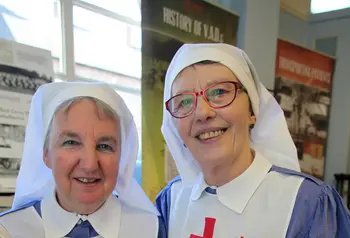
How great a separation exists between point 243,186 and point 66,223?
22.3 inches

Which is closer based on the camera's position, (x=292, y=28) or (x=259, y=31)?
(x=259, y=31)

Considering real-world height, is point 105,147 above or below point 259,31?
below

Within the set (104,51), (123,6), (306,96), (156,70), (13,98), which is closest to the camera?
(13,98)

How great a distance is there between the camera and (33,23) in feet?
8.58

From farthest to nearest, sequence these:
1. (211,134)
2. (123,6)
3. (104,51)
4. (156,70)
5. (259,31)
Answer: (259,31)
(123,6)
(104,51)
(156,70)
(211,134)

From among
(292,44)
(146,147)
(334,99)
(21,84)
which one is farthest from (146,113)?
(334,99)

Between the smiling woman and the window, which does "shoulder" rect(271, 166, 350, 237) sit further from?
the window

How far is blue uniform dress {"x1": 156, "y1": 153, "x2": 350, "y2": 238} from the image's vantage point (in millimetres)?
1120

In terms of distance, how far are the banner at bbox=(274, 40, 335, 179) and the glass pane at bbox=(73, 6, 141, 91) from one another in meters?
1.54

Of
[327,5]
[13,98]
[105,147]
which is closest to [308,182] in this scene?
[105,147]

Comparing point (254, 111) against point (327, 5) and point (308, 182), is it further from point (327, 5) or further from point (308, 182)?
point (327, 5)

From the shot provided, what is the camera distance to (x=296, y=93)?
13.9ft

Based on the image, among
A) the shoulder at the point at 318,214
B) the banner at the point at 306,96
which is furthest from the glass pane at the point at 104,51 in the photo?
the shoulder at the point at 318,214

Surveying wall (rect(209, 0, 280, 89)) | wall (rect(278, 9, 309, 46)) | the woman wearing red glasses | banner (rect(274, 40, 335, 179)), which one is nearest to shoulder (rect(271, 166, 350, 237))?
the woman wearing red glasses
